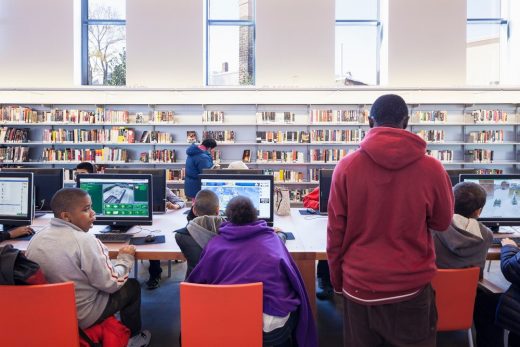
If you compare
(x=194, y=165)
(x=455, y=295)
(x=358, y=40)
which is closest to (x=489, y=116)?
(x=358, y=40)

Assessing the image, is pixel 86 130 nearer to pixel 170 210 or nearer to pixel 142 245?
pixel 170 210

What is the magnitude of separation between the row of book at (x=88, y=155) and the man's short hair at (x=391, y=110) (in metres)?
6.19

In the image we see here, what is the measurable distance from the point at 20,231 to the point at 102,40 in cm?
598

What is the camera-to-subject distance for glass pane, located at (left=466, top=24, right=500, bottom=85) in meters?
7.60

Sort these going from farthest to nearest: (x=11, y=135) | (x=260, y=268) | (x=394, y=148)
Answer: (x=11, y=135) → (x=260, y=268) → (x=394, y=148)

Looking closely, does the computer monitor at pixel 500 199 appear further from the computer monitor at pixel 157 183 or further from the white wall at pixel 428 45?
the white wall at pixel 428 45

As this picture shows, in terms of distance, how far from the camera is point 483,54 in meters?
7.70

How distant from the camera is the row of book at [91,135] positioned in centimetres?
701

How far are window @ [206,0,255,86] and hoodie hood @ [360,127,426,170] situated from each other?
20.9ft

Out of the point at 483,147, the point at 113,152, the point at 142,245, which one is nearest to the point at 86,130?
the point at 113,152

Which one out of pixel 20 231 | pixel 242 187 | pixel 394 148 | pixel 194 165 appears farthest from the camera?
pixel 194 165

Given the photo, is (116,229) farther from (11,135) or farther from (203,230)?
(11,135)

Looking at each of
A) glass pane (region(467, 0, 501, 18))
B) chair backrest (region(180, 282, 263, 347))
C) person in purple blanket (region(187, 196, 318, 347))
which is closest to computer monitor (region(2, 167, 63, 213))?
person in purple blanket (region(187, 196, 318, 347))

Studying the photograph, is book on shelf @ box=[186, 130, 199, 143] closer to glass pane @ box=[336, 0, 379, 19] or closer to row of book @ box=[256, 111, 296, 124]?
row of book @ box=[256, 111, 296, 124]
